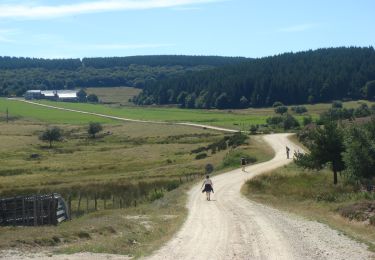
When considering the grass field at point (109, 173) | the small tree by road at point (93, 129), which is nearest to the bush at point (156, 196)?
the grass field at point (109, 173)

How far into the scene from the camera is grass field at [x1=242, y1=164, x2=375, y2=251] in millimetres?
30438

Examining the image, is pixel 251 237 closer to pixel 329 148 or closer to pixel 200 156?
pixel 329 148

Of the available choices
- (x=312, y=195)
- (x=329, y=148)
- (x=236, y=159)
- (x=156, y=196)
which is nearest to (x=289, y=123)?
(x=236, y=159)

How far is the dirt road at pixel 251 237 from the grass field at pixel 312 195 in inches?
56.7

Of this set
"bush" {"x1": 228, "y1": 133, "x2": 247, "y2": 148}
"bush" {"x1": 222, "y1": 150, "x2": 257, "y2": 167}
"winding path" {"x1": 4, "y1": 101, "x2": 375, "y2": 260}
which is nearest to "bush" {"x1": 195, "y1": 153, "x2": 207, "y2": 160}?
"bush" {"x1": 228, "y1": 133, "x2": 247, "y2": 148}

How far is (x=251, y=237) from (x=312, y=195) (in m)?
20.4

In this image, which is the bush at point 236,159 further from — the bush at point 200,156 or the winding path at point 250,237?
the winding path at point 250,237

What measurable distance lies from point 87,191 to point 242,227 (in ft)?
110

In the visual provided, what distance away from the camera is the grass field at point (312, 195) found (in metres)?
30.4

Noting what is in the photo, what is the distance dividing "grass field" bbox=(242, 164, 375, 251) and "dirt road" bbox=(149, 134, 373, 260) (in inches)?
56.7

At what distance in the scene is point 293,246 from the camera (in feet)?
76.3

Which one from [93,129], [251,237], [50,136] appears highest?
[251,237]

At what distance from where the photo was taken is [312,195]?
44938 millimetres

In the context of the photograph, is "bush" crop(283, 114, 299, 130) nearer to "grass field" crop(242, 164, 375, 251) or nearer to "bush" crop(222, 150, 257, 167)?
"bush" crop(222, 150, 257, 167)
